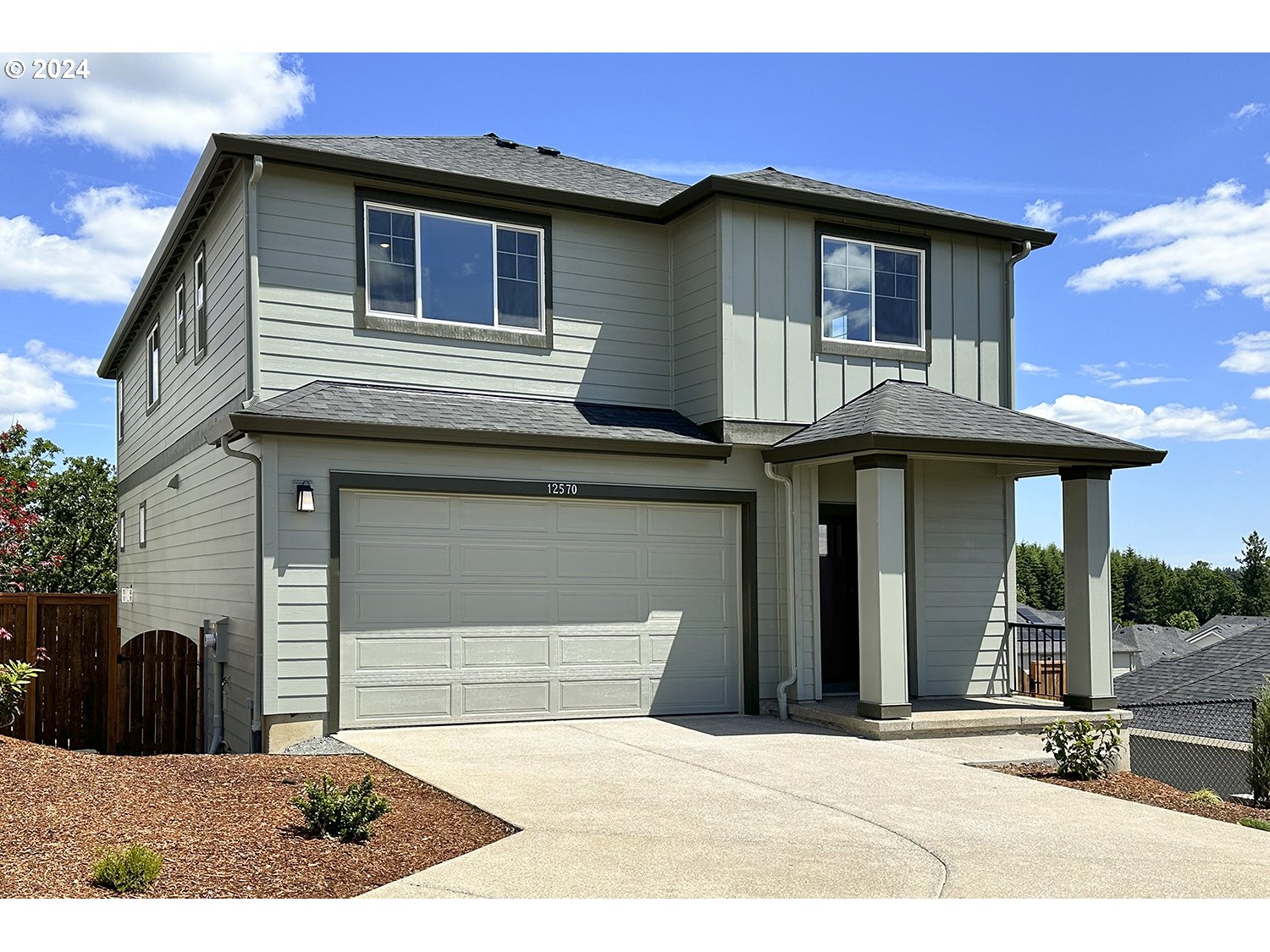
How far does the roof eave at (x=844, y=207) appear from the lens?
38.7 feet

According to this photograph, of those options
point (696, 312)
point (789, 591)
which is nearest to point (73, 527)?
point (696, 312)

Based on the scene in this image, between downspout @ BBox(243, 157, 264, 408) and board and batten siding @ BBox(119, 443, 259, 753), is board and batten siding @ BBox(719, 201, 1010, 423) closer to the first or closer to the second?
downspout @ BBox(243, 157, 264, 408)

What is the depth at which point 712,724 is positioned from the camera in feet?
36.6

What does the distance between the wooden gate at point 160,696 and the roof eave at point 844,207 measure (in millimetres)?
7270

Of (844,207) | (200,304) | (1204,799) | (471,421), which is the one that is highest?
(844,207)

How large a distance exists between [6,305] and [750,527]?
1409 cm

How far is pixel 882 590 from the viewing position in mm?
10617

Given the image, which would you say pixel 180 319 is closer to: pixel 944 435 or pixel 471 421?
pixel 471 421

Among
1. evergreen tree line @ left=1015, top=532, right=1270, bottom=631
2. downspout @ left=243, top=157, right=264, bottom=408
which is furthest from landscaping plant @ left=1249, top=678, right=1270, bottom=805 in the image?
evergreen tree line @ left=1015, top=532, right=1270, bottom=631

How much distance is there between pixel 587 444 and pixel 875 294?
4138 millimetres

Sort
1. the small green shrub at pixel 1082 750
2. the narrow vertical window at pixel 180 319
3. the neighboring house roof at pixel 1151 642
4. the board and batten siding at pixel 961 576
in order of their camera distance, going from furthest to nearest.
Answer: the neighboring house roof at pixel 1151 642
the narrow vertical window at pixel 180 319
the board and batten siding at pixel 961 576
the small green shrub at pixel 1082 750

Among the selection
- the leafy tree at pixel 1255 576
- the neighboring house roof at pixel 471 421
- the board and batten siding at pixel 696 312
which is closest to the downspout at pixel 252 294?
the neighboring house roof at pixel 471 421

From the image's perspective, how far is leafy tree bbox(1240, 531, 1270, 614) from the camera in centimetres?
7669

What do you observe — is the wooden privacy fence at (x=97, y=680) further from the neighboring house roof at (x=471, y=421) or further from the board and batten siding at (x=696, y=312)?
the board and batten siding at (x=696, y=312)
